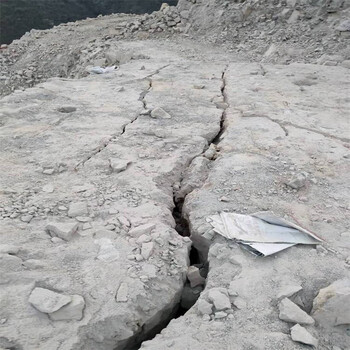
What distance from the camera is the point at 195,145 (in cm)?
302

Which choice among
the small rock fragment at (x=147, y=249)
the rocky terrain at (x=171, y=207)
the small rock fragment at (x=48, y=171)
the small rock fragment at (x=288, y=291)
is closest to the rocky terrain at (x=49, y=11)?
the rocky terrain at (x=171, y=207)

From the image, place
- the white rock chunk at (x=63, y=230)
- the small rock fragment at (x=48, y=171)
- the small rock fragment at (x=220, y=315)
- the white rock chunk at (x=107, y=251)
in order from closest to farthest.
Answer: the small rock fragment at (x=220, y=315) < the white rock chunk at (x=107, y=251) < the white rock chunk at (x=63, y=230) < the small rock fragment at (x=48, y=171)

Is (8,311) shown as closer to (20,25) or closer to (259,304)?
(259,304)

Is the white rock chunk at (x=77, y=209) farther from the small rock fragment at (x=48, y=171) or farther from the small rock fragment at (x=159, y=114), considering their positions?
the small rock fragment at (x=159, y=114)

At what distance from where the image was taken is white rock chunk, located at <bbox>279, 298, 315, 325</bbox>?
1.52 meters

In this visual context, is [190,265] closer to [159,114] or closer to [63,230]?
[63,230]

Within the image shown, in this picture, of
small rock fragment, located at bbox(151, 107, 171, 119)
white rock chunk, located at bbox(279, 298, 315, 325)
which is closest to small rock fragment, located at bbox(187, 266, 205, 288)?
white rock chunk, located at bbox(279, 298, 315, 325)

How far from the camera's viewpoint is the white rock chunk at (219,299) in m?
1.59

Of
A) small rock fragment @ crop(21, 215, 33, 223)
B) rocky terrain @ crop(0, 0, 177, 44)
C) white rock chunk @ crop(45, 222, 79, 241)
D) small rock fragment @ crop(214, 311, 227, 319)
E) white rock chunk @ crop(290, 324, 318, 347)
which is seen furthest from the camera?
rocky terrain @ crop(0, 0, 177, 44)

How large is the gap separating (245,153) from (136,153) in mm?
785

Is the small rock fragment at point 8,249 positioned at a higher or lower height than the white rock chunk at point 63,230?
higher

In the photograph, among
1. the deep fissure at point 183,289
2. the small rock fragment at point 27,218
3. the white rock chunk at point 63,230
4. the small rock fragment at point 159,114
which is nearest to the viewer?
the deep fissure at point 183,289

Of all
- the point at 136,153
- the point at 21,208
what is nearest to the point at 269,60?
the point at 136,153

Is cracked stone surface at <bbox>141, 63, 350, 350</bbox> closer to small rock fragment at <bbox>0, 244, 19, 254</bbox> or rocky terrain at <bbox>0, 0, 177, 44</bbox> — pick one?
small rock fragment at <bbox>0, 244, 19, 254</bbox>
